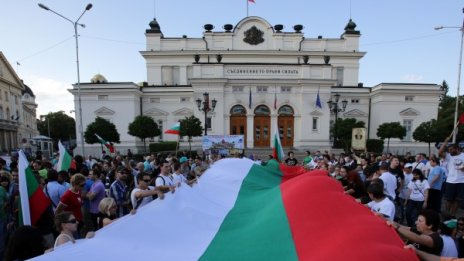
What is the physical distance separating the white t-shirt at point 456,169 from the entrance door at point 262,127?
23.8 meters

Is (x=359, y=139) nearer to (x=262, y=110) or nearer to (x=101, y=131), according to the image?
(x=262, y=110)

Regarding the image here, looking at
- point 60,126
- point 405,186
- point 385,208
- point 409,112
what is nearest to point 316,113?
point 409,112

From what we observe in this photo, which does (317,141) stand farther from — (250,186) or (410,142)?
(250,186)

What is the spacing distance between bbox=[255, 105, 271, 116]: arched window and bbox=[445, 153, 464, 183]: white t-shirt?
23780mm

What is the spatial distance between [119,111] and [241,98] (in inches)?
554

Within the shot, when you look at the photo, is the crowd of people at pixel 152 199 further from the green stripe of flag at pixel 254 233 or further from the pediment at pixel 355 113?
the pediment at pixel 355 113

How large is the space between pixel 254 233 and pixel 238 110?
90.1 feet

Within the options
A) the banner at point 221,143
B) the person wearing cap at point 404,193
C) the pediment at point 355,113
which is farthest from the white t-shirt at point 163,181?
the pediment at point 355,113

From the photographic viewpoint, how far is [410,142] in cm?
3244

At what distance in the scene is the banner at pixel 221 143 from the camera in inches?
754

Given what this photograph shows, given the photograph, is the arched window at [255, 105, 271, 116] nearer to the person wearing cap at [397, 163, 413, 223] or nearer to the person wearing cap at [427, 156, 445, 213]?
the person wearing cap at [397, 163, 413, 223]

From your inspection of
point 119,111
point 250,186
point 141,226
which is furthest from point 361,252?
point 119,111

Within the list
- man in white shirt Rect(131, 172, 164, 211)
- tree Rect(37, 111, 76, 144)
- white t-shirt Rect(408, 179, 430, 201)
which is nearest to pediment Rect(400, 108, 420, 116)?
white t-shirt Rect(408, 179, 430, 201)

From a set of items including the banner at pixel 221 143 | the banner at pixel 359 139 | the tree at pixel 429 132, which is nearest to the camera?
the banner at pixel 359 139
